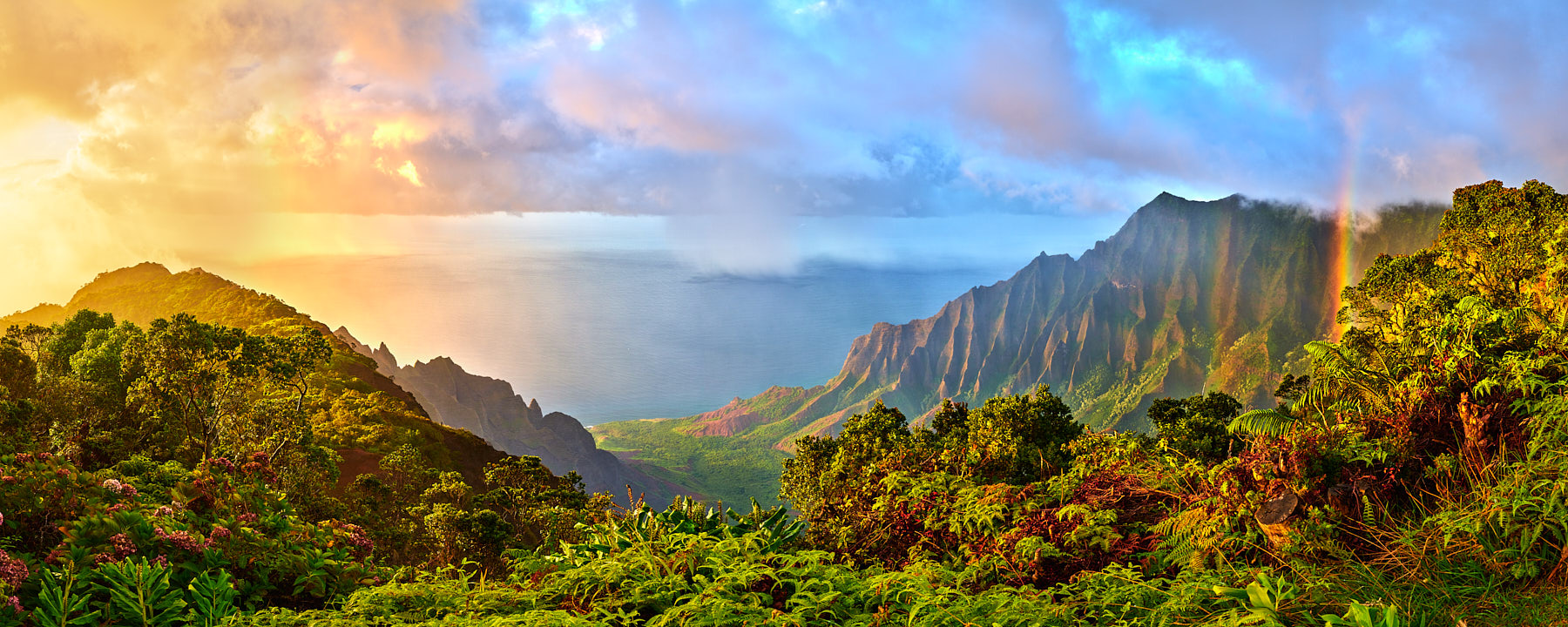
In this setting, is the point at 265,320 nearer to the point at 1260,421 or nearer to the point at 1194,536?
the point at 1260,421

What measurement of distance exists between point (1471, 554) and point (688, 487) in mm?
107300

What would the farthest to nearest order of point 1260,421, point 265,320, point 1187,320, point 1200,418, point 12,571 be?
point 1187,320
point 265,320
point 1200,418
point 1260,421
point 12,571

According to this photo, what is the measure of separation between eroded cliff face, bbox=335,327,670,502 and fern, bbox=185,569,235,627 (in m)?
94.1

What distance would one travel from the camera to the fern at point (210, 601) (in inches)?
174

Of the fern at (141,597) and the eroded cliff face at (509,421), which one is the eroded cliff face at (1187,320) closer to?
the eroded cliff face at (509,421)

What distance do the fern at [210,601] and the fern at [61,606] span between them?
1.58ft

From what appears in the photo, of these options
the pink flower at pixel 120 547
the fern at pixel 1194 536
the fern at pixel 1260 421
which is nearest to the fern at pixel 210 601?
the pink flower at pixel 120 547

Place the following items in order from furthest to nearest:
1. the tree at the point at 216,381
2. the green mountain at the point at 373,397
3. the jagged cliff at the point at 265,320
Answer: the jagged cliff at the point at 265,320 < the green mountain at the point at 373,397 < the tree at the point at 216,381

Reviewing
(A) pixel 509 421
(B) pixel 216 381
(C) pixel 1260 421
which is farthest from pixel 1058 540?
(A) pixel 509 421

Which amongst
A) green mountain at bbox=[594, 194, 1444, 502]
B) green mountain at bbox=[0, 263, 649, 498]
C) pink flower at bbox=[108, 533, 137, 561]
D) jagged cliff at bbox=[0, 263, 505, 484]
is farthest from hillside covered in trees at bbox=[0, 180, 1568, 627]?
green mountain at bbox=[594, 194, 1444, 502]

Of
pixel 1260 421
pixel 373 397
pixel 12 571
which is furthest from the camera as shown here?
pixel 373 397

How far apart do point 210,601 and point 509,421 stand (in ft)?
360

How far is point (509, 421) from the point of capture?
355 ft

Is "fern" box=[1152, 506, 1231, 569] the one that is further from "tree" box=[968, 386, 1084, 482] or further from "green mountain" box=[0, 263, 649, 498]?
"green mountain" box=[0, 263, 649, 498]
